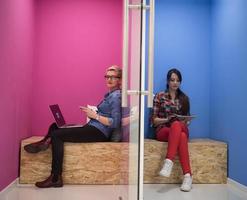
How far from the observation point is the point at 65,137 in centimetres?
309

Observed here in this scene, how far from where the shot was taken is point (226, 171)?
10.6 feet

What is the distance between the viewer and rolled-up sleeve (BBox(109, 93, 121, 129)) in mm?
2857

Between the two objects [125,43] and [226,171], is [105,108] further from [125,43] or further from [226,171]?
[125,43]

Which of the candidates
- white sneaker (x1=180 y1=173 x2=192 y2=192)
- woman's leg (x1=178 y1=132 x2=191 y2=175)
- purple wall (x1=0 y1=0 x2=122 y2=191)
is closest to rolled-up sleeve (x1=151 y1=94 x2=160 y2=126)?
woman's leg (x1=178 y1=132 x2=191 y2=175)

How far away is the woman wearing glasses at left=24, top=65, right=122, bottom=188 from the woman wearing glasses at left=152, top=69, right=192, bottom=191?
0.51m

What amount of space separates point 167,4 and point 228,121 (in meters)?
1.55

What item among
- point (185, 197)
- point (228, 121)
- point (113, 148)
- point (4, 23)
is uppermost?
point (4, 23)

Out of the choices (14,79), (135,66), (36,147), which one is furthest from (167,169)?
(14,79)

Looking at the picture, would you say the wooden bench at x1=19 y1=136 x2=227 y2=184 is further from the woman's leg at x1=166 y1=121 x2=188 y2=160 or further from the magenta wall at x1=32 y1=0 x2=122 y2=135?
the magenta wall at x1=32 y1=0 x2=122 y2=135

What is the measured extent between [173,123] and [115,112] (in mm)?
561

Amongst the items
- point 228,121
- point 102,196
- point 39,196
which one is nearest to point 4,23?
point 39,196

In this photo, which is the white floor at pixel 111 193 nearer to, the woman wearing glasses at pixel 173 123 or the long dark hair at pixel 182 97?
the woman wearing glasses at pixel 173 123

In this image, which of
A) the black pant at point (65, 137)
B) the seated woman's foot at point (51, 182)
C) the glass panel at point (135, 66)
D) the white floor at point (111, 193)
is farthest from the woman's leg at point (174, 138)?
the glass panel at point (135, 66)

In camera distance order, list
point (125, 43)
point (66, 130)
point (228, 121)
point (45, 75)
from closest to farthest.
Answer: point (125, 43), point (66, 130), point (228, 121), point (45, 75)
